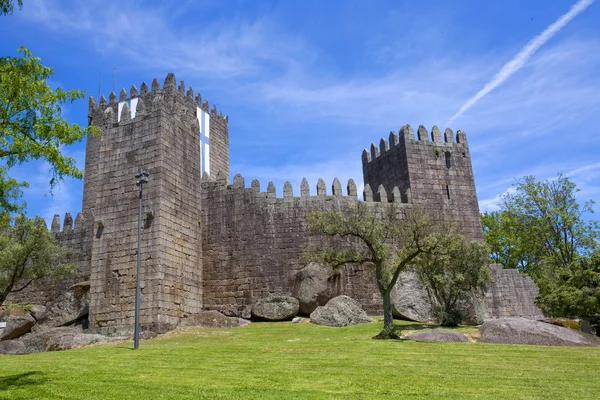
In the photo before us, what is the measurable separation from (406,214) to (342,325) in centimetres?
729

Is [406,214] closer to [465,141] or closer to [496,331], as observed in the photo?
[465,141]

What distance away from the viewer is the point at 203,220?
24.2 meters

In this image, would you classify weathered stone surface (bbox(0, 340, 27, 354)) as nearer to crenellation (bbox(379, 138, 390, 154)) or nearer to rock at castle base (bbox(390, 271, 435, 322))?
rock at castle base (bbox(390, 271, 435, 322))

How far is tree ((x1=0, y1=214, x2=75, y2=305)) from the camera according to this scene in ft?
77.1

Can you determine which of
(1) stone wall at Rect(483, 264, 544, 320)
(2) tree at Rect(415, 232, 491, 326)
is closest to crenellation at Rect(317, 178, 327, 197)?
(2) tree at Rect(415, 232, 491, 326)

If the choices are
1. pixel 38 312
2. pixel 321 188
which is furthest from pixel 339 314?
pixel 38 312

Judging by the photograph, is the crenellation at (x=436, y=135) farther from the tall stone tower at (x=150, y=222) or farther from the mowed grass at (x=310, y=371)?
the mowed grass at (x=310, y=371)

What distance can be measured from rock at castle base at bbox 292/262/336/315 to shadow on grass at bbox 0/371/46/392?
471 inches

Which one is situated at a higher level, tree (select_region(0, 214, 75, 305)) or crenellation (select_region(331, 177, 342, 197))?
crenellation (select_region(331, 177, 342, 197))

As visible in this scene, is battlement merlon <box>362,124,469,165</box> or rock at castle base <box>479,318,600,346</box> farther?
battlement merlon <box>362,124,469,165</box>

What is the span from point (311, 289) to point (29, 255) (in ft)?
39.4

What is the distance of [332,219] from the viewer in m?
18.4

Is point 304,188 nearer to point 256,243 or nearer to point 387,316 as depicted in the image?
point 256,243

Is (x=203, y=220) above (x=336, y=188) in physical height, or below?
below
